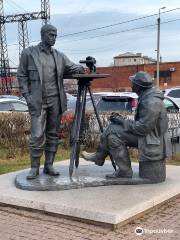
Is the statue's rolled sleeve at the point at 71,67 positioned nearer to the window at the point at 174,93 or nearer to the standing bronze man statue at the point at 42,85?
the standing bronze man statue at the point at 42,85

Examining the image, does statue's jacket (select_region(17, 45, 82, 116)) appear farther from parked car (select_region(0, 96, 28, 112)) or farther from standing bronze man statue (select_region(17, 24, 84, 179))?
parked car (select_region(0, 96, 28, 112))

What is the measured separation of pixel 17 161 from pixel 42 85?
12.9 feet

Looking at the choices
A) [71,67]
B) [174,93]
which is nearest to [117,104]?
[174,93]

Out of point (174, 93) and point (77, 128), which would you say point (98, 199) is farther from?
point (174, 93)

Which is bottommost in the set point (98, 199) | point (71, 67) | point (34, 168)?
point (98, 199)

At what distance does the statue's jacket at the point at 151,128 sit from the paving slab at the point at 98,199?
45 cm

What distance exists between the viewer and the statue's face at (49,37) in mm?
6348

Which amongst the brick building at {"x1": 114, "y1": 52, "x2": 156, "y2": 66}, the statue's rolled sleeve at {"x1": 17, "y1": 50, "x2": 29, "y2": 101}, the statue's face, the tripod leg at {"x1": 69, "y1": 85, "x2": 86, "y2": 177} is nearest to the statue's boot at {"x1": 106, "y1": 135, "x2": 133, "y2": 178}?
the tripod leg at {"x1": 69, "y1": 85, "x2": 86, "y2": 177}

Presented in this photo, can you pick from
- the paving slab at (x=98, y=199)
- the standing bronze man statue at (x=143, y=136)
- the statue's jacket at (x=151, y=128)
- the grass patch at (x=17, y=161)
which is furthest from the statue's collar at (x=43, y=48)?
the grass patch at (x=17, y=161)

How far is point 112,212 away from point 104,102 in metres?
8.63

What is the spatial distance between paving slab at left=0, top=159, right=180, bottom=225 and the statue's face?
1.97 meters

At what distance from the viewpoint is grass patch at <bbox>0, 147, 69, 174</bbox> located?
901cm

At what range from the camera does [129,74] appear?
158 ft

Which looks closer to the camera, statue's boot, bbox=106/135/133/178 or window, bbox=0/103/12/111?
statue's boot, bbox=106/135/133/178
